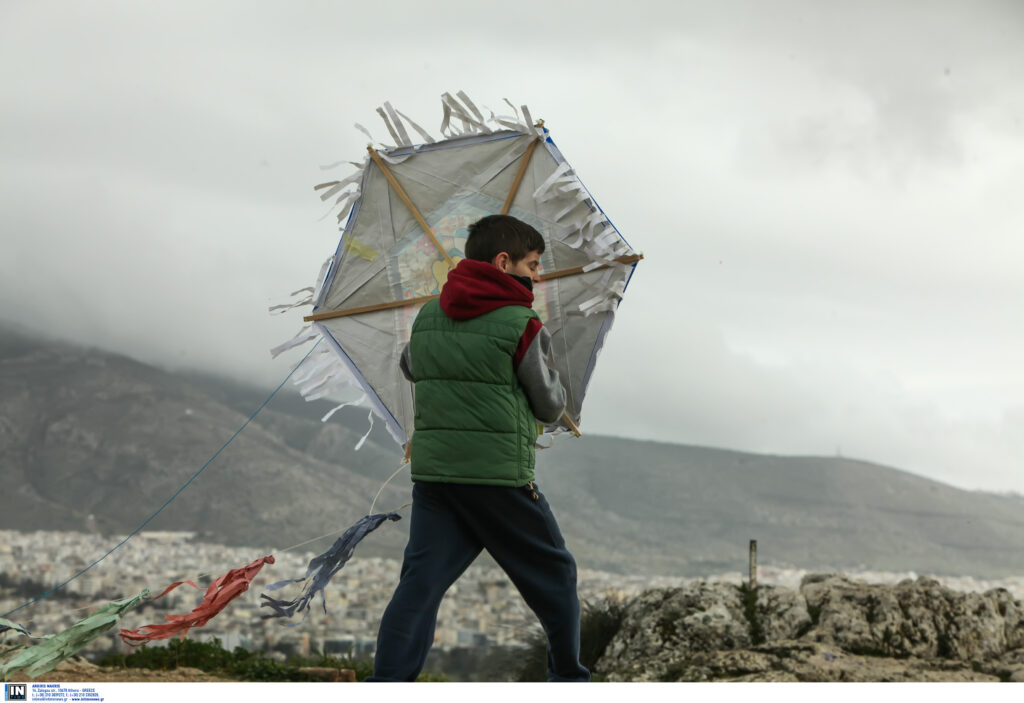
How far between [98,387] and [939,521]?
56.6 meters

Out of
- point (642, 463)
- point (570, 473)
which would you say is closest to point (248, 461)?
point (570, 473)

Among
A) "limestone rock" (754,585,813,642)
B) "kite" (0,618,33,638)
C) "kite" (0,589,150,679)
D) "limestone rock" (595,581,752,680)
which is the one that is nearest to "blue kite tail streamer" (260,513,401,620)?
"kite" (0,589,150,679)

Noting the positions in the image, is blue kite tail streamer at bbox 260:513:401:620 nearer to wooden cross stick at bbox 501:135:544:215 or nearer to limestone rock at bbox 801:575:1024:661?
wooden cross stick at bbox 501:135:544:215

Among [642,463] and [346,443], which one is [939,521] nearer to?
[642,463]

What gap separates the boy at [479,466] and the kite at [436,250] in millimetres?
507

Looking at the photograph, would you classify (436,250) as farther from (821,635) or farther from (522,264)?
(821,635)

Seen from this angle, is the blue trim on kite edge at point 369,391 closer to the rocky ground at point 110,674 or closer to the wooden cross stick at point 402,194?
the wooden cross stick at point 402,194

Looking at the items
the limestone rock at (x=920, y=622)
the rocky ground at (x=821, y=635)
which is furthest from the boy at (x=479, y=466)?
the limestone rock at (x=920, y=622)

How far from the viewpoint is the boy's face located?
9.74ft

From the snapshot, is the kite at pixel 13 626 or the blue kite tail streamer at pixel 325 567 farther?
the blue kite tail streamer at pixel 325 567

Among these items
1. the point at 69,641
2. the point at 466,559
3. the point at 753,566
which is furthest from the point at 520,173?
the point at 753,566

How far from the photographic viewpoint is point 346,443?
174 feet

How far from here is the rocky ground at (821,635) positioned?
458 centimetres

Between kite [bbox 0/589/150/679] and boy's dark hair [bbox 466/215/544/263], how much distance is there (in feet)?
5.88
